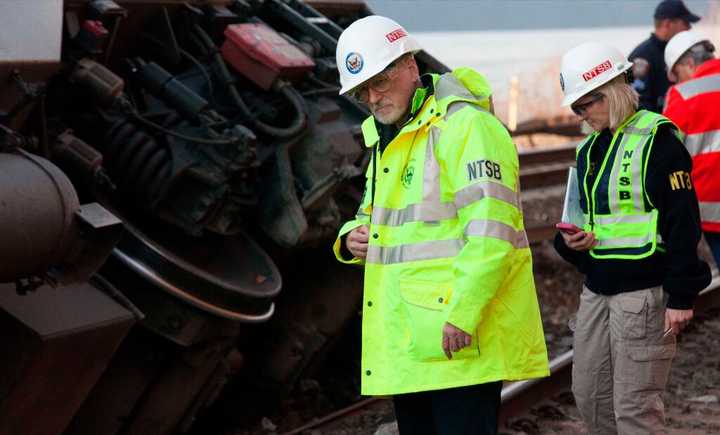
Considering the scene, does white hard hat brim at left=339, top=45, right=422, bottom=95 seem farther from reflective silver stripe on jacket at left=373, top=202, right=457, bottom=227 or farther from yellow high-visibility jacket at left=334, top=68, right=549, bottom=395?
reflective silver stripe on jacket at left=373, top=202, right=457, bottom=227

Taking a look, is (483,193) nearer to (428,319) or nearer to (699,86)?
(428,319)

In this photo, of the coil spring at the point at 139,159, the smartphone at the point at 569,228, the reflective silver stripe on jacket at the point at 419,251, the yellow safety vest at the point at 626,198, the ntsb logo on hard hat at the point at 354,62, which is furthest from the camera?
the coil spring at the point at 139,159

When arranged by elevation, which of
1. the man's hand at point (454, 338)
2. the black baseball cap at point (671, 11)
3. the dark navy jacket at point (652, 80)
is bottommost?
the dark navy jacket at point (652, 80)

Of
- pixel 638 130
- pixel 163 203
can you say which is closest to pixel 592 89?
pixel 638 130

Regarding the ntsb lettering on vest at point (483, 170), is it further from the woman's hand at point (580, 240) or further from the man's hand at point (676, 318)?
the man's hand at point (676, 318)

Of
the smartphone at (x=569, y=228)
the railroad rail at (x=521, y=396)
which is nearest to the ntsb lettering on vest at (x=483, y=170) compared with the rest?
the smartphone at (x=569, y=228)

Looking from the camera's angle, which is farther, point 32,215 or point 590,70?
point 590,70

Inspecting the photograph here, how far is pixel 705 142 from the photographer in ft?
17.5

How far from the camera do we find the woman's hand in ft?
14.3

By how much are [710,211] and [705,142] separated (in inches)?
13.8

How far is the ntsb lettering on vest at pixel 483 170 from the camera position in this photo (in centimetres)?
346

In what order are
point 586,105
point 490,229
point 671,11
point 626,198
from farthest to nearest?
point 671,11 < point 586,105 < point 626,198 < point 490,229

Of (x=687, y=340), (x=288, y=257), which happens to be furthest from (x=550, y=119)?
(x=288, y=257)

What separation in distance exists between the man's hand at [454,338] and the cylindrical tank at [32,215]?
164 centimetres
